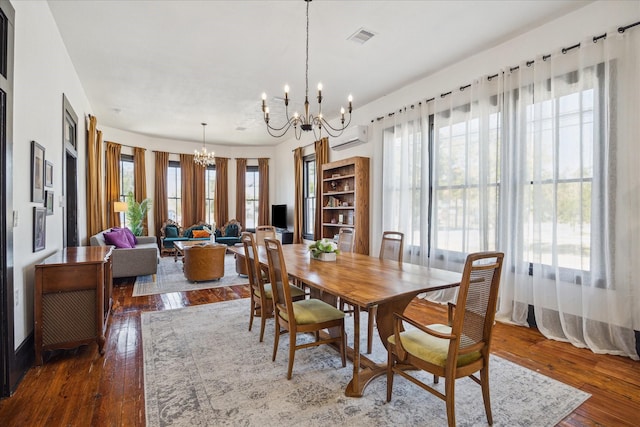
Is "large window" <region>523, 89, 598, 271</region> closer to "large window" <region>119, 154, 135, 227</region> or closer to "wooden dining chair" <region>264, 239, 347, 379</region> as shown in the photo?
"wooden dining chair" <region>264, 239, 347, 379</region>

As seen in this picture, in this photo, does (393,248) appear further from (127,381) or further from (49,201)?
(49,201)

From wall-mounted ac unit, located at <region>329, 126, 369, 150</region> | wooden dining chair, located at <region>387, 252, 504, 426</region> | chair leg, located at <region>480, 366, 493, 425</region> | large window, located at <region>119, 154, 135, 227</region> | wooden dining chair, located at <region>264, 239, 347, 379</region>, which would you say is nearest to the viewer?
wooden dining chair, located at <region>387, 252, 504, 426</region>

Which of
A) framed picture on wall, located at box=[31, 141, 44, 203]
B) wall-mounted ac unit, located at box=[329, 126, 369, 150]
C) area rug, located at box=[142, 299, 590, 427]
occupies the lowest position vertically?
area rug, located at box=[142, 299, 590, 427]

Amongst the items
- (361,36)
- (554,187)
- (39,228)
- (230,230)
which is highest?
(361,36)

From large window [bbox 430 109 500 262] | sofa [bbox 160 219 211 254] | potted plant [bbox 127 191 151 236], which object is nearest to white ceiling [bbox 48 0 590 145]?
large window [bbox 430 109 500 262]

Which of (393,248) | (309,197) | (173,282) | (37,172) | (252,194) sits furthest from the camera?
(252,194)

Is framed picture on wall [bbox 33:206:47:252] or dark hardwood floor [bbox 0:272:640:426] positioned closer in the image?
dark hardwood floor [bbox 0:272:640:426]

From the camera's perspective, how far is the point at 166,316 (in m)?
3.71

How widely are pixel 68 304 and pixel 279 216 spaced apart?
6508 mm

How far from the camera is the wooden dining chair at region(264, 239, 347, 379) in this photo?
7.64 ft

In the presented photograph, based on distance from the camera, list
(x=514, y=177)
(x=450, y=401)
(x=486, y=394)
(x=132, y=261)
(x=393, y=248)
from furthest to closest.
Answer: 1. (x=132, y=261)
2. (x=514, y=177)
3. (x=393, y=248)
4. (x=486, y=394)
5. (x=450, y=401)

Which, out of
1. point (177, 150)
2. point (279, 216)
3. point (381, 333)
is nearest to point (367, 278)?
point (381, 333)

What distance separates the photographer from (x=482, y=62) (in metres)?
3.88

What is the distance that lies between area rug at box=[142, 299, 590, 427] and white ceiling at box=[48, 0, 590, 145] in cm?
310
